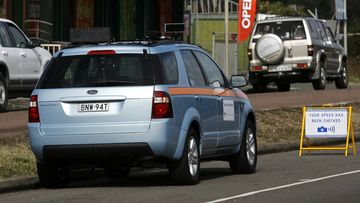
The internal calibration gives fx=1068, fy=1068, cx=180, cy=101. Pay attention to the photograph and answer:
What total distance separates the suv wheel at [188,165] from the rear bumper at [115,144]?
228 mm

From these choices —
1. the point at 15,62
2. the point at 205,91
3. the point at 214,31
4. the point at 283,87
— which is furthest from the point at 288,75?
the point at 205,91

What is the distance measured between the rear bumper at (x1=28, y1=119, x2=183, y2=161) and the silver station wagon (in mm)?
11

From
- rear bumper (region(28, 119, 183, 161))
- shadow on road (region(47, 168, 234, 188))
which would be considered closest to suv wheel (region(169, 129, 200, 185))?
rear bumper (region(28, 119, 183, 161))

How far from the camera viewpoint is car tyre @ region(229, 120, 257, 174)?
1464 cm

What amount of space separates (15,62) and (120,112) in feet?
29.3

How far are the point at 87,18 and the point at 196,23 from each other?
779 centimetres

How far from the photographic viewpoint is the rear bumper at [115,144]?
12.2 metres

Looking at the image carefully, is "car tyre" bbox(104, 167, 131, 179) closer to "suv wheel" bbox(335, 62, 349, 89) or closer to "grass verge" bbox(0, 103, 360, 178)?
"grass verge" bbox(0, 103, 360, 178)

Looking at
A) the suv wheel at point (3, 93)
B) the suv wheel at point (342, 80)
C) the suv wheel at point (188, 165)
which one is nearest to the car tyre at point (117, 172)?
the suv wheel at point (188, 165)

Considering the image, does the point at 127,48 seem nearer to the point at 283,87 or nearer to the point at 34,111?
the point at 34,111

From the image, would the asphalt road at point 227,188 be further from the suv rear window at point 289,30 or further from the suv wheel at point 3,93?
the suv rear window at point 289,30

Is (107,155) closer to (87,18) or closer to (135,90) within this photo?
(135,90)

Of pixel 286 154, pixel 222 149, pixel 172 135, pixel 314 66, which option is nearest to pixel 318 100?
pixel 314 66

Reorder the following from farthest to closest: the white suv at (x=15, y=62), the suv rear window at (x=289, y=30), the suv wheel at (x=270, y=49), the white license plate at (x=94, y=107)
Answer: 1. the suv rear window at (x=289, y=30)
2. the suv wheel at (x=270, y=49)
3. the white suv at (x=15, y=62)
4. the white license plate at (x=94, y=107)
